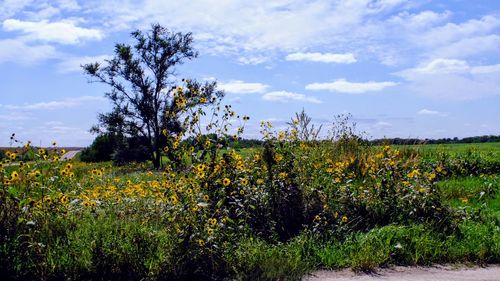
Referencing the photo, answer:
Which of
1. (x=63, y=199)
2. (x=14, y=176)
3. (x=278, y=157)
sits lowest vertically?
(x=63, y=199)

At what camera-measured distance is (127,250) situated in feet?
17.0

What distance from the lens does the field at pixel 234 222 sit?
515 cm

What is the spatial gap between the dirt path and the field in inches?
6.4

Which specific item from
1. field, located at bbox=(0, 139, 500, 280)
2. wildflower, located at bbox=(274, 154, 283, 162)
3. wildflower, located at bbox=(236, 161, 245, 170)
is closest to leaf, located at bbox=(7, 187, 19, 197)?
field, located at bbox=(0, 139, 500, 280)

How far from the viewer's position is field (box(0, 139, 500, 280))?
5.15 metres

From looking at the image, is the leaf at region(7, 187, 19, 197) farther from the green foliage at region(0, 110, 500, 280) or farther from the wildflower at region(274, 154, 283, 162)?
the wildflower at region(274, 154, 283, 162)

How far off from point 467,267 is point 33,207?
15.5 ft

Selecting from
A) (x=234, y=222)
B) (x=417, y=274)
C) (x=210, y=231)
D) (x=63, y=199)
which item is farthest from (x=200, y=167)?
(x=417, y=274)

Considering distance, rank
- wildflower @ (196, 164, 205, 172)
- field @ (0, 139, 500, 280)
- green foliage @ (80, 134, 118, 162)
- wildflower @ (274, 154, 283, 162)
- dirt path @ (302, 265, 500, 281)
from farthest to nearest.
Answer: green foliage @ (80, 134, 118, 162), wildflower @ (274, 154, 283, 162), wildflower @ (196, 164, 205, 172), dirt path @ (302, 265, 500, 281), field @ (0, 139, 500, 280)

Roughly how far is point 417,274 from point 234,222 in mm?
2029

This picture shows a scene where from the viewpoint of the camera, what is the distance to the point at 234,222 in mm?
5688

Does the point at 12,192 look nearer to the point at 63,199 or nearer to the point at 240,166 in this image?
the point at 63,199

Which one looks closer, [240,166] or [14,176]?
[14,176]

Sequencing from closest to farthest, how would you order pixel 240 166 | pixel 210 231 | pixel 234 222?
pixel 210 231, pixel 234 222, pixel 240 166
